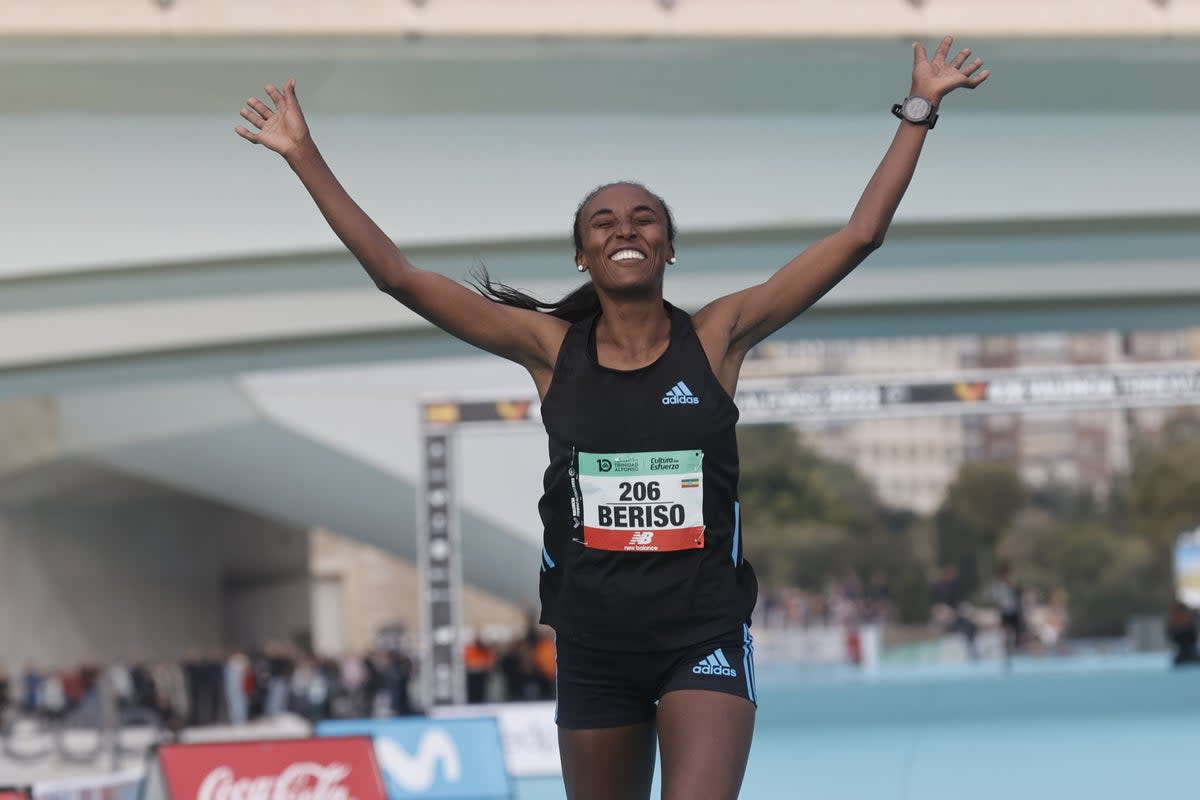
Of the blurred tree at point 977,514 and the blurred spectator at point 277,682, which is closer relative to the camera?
the blurred spectator at point 277,682

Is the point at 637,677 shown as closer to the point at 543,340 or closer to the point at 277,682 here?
the point at 543,340

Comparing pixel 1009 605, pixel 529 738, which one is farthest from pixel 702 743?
pixel 1009 605

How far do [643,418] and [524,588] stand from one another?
27.3 meters

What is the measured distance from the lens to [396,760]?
1084 centimetres

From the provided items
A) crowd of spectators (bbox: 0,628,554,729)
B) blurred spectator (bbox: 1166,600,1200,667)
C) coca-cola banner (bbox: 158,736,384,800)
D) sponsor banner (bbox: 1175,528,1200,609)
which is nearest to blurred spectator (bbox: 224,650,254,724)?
crowd of spectators (bbox: 0,628,554,729)

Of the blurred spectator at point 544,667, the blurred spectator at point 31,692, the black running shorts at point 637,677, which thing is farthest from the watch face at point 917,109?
the blurred spectator at point 31,692

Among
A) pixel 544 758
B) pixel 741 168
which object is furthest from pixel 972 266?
pixel 544 758

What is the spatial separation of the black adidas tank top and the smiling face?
0.63 feet

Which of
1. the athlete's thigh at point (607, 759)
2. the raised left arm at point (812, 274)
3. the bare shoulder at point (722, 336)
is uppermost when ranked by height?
the raised left arm at point (812, 274)

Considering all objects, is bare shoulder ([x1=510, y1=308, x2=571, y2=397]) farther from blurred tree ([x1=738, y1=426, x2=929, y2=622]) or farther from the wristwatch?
blurred tree ([x1=738, y1=426, x2=929, y2=622])

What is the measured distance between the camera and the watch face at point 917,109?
3816 mm

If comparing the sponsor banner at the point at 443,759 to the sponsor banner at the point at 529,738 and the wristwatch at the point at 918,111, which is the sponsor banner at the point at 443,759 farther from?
the wristwatch at the point at 918,111

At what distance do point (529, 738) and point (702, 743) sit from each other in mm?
11149

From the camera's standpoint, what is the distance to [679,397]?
11.6 feet
